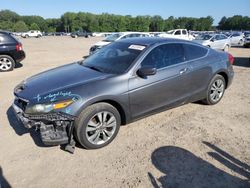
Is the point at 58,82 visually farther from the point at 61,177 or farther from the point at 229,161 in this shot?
the point at 229,161

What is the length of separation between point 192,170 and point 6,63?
9.06 metres

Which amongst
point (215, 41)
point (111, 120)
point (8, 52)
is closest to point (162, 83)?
point (111, 120)

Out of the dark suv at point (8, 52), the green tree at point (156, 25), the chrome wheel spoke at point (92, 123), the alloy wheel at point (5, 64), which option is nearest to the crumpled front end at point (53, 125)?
the chrome wheel spoke at point (92, 123)

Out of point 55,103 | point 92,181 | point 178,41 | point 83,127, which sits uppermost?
point 178,41

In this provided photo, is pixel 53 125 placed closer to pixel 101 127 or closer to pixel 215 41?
pixel 101 127

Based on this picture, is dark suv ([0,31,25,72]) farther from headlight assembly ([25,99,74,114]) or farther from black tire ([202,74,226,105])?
black tire ([202,74,226,105])

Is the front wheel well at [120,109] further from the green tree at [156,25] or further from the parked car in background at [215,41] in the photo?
the green tree at [156,25]

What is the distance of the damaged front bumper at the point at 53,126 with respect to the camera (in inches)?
135

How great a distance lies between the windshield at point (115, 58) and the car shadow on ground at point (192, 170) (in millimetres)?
1511

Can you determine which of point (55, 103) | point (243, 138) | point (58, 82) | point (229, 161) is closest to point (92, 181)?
point (55, 103)

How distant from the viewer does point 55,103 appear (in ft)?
11.3

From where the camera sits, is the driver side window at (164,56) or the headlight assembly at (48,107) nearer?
the headlight assembly at (48,107)

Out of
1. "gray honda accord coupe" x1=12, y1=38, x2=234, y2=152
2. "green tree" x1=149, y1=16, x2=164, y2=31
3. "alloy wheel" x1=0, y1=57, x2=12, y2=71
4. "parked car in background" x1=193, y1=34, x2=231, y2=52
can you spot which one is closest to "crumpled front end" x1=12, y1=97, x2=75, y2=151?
"gray honda accord coupe" x1=12, y1=38, x2=234, y2=152

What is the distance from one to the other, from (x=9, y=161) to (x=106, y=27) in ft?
372
